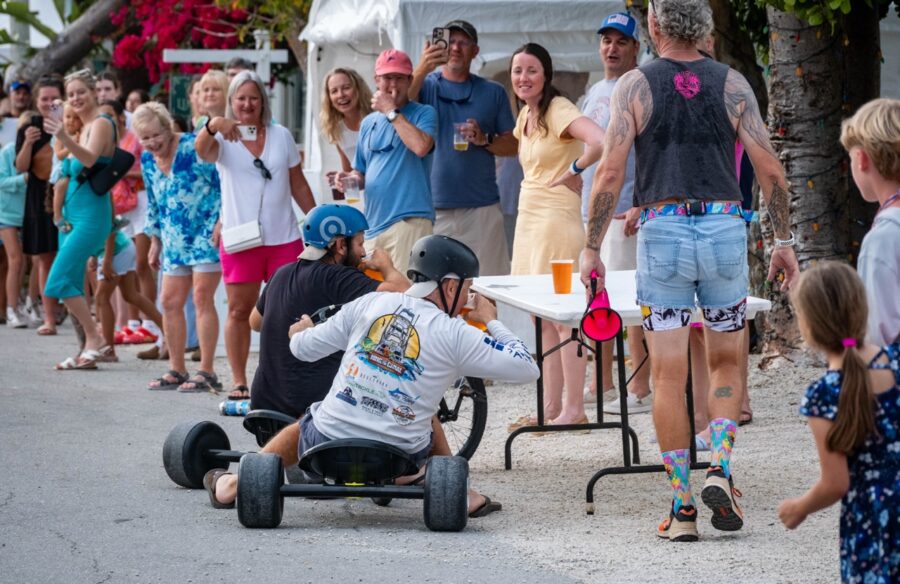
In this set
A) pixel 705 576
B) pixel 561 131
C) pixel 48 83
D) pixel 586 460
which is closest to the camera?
pixel 705 576

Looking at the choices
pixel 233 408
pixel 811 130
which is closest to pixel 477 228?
pixel 233 408

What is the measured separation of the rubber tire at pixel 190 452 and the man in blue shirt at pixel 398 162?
2540mm

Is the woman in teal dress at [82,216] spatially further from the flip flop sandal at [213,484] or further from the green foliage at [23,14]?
the green foliage at [23,14]

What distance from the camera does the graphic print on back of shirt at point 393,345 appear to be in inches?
224

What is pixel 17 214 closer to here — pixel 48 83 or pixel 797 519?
pixel 48 83

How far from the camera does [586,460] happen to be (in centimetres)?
756

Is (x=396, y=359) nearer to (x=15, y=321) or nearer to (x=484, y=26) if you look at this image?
(x=484, y=26)

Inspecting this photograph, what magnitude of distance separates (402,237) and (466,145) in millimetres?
860

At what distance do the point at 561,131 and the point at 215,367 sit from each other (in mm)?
4298

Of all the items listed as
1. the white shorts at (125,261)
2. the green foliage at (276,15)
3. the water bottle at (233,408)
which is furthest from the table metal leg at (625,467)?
the green foliage at (276,15)

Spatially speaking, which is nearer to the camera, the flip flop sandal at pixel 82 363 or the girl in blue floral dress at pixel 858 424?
the girl in blue floral dress at pixel 858 424

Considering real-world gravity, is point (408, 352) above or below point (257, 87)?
below

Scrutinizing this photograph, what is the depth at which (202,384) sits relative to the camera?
9.95 m

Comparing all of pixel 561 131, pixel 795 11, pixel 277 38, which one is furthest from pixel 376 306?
pixel 277 38
